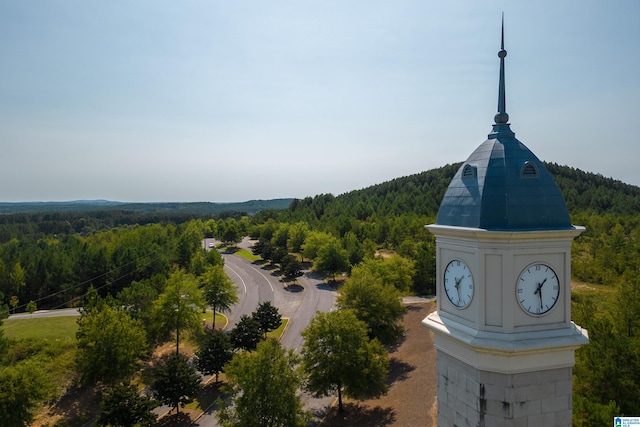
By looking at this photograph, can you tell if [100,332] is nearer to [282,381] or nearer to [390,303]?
[282,381]

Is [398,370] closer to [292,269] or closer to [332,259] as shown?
[332,259]

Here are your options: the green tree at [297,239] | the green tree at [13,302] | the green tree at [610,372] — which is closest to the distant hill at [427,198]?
the green tree at [297,239]

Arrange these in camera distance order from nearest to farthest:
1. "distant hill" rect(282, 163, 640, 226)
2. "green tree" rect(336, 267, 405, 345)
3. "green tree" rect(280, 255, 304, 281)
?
1. "green tree" rect(336, 267, 405, 345)
2. "green tree" rect(280, 255, 304, 281)
3. "distant hill" rect(282, 163, 640, 226)

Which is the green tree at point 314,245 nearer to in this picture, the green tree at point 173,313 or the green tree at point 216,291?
the green tree at point 216,291

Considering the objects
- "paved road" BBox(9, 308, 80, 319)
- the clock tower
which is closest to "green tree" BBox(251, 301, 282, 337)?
"paved road" BBox(9, 308, 80, 319)

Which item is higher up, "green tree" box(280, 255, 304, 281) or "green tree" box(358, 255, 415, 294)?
"green tree" box(358, 255, 415, 294)

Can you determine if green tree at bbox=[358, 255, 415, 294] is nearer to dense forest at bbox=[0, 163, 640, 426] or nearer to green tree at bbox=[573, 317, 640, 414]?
dense forest at bbox=[0, 163, 640, 426]

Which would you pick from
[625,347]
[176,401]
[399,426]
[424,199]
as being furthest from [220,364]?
[424,199]
